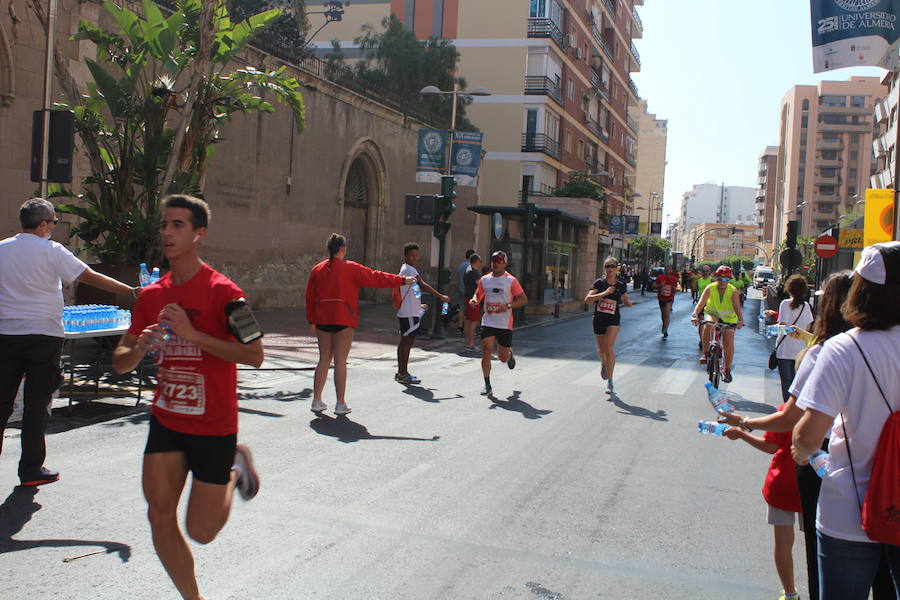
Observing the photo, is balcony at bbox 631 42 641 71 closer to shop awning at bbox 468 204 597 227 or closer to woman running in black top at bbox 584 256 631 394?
shop awning at bbox 468 204 597 227

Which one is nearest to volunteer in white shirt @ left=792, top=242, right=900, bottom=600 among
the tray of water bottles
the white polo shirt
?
the white polo shirt

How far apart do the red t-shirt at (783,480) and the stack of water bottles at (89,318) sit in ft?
21.0

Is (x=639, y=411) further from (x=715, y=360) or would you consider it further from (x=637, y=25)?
(x=637, y=25)

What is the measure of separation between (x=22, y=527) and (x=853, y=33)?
13.0 m

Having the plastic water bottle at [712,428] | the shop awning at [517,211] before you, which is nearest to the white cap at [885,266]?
the plastic water bottle at [712,428]

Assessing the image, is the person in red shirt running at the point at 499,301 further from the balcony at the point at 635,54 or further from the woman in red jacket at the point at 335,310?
A: the balcony at the point at 635,54

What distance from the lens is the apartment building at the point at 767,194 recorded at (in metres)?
149

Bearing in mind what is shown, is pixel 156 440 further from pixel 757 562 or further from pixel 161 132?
pixel 161 132

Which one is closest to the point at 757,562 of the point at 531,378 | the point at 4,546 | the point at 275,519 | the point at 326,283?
the point at 275,519

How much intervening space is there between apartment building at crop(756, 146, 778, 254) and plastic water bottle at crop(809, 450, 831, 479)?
152 m

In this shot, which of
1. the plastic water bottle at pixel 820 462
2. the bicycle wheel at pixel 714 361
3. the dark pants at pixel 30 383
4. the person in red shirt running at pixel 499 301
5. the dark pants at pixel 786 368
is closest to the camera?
the plastic water bottle at pixel 820 462

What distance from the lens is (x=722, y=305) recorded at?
13.2m

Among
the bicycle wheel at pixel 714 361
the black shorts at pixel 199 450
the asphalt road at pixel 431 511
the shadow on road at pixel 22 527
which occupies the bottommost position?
the shadow on road at pixel 22 527

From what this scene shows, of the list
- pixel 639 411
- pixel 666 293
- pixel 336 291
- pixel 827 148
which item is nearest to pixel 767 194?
Answer: pixel 827 148
